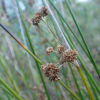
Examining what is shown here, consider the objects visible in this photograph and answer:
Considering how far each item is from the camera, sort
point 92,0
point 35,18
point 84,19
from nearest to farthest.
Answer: point 35,18 < point 84,19 < point 92,0

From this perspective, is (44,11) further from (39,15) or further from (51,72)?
(51,72)

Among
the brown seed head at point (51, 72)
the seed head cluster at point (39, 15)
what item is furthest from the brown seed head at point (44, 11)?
the brown seed head at point (51, 72)

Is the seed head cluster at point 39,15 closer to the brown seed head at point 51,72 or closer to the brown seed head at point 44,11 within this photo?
the brown seed head at point 44,11

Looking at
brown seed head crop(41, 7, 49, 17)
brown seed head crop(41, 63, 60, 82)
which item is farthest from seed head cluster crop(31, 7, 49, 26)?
brown seed head crop(41, 63, 60, 82)

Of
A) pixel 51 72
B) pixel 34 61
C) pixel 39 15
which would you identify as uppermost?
pixel 34 61

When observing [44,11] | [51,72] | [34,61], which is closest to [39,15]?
[44,11]

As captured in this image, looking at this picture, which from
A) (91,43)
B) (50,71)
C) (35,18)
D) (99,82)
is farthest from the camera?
Result: (91,43)

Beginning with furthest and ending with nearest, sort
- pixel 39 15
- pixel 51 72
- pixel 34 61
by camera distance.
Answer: pixel 34 61, pixel 39 15, pixel 51 72

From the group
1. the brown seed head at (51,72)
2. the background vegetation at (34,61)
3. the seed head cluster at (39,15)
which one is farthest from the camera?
the background vegetation at (34,61)

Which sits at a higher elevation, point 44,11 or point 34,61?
point 34,61

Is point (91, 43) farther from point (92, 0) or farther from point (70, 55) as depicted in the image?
point (70, 55)

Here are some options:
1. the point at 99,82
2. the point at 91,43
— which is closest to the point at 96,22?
the point at 91,43
